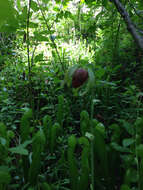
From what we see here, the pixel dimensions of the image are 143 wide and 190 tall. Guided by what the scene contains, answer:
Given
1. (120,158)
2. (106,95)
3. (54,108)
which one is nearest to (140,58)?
(106,95)

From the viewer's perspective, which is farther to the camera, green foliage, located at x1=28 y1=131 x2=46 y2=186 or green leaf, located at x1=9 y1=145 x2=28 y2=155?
green foliage, located at x1=28 y1=131 x2=46 y2=186

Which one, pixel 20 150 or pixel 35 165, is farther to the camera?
pixel 35 165

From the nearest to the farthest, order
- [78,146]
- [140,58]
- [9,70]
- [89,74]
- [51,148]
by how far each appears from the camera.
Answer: [89,74] → [51,148] → [78,146] → [140,58] → [9,70]

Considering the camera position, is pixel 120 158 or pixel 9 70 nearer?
pixel 120 158

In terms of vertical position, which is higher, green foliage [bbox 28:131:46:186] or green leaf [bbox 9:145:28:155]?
green leaf [bbox 9:145:28:155]

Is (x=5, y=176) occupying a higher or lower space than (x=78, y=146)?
higher

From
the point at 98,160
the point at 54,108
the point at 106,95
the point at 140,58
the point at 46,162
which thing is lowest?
the point at 46,162

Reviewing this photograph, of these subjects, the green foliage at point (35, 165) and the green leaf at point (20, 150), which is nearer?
the green leaf at point (20, 150)

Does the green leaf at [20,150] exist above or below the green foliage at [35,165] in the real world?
above

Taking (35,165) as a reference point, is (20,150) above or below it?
above

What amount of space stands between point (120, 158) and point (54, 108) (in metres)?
0.71

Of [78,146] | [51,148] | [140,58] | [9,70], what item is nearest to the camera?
[51,148]

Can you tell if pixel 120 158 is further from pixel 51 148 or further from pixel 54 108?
pixel 54 108

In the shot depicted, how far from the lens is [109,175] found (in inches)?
25.1
